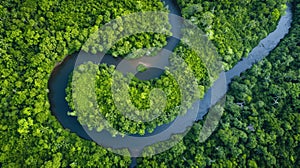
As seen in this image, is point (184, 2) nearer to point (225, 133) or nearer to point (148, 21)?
point (148, 21)

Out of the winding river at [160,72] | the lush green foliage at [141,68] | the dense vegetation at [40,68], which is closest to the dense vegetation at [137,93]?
the dense vegetation at [40,68]

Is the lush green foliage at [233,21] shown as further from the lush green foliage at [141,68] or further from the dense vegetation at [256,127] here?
the lush green foliage at [141,68]

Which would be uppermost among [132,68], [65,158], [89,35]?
[89,35]

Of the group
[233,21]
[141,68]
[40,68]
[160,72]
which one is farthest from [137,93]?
[233,21]

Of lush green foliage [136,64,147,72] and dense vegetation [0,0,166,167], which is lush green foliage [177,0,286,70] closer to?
dense vegetation [0,0,166,167]

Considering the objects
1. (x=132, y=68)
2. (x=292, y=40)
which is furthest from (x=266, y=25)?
(x=132, y=68)

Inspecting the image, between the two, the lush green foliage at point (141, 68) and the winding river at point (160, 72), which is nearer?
the winding river at point (160, 72)

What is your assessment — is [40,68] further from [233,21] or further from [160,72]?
[233,21]
